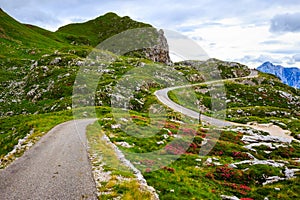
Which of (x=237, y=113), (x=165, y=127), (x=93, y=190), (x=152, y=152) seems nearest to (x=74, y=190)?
(x=93, y=190)

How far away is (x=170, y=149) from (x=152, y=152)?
3.31m

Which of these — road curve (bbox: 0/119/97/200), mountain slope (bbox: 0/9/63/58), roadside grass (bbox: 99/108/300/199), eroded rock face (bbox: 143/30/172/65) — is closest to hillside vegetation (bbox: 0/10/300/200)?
roadside grass (bbox: 99/108/300/199)

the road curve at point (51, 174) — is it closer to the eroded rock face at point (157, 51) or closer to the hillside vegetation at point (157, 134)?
the hillside vegetation at point (157, 134)

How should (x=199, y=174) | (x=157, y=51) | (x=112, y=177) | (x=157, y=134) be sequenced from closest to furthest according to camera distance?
1. (x=112, y=177)
2. (x=199, y=174)
3. (x=157, y=134)
4. (x=157, y=51)

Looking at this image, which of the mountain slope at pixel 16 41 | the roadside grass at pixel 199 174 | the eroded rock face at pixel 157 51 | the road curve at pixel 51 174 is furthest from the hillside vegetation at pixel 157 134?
the eroded rock face at pixel 157 51

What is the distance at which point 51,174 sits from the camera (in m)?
18.6

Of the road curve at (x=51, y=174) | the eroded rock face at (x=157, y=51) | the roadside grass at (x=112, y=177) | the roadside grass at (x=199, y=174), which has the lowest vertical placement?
the roadside grass at (x=199, y=174)

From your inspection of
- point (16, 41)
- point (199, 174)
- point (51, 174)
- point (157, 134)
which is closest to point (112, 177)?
point (51, 174)

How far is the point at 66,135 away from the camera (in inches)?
1228

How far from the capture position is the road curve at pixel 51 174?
15.7 m

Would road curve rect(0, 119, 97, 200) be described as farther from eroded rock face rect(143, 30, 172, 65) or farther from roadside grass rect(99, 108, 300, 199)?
eroded rock face rect(143, 30, 172, 65)

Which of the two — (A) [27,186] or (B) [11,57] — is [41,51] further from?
(A) [27,186]

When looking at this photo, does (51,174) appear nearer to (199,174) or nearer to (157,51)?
(199,174)

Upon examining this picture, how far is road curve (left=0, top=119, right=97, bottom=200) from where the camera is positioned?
15.7 metres
